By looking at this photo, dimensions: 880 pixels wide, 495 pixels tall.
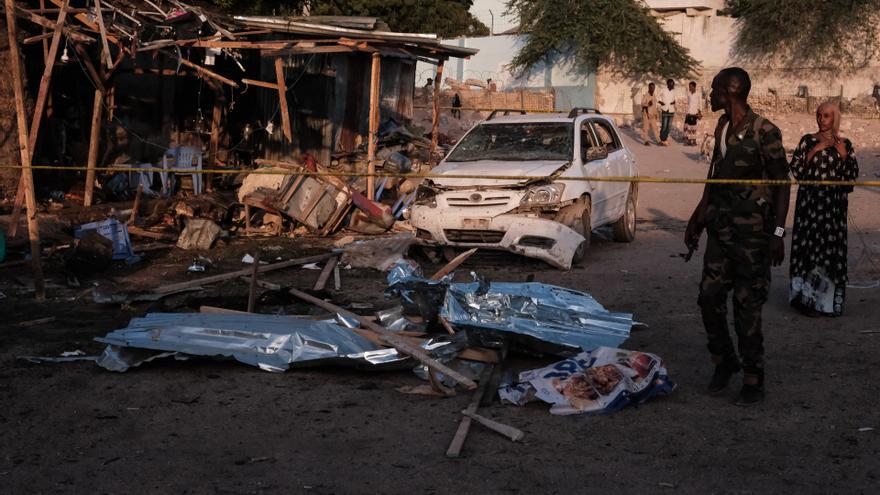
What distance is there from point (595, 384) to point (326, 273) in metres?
4.69

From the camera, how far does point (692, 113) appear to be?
87.1 feet

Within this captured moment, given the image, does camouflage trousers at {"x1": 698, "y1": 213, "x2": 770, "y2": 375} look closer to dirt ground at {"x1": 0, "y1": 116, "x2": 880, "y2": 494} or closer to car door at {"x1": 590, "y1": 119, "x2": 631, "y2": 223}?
dirt ground at {"x1": 0, "y1": 116, "x2": 880, "y2": 494}

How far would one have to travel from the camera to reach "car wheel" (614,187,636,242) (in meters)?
12.6

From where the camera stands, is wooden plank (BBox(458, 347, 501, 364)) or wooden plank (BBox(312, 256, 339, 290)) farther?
wooden plank (BBox(312, 256, 339, 290))

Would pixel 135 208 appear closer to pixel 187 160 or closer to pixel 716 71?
pixel 187 160

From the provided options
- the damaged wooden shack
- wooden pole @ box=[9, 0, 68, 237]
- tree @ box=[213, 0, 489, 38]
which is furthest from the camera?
tree @ box=[213, 0, 489, 38]

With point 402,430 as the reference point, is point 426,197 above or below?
above

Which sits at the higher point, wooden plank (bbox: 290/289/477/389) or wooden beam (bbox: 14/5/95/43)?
wooden beam (bbox: 14/5/95/43)

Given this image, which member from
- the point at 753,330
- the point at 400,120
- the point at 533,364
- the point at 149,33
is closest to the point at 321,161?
the point at 400,120

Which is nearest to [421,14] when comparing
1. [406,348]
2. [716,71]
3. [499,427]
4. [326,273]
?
[716,71]

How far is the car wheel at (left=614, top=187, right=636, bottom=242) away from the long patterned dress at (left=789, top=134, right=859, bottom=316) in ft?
14.5

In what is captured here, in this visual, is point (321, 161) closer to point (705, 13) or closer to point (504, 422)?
point (504, 422)

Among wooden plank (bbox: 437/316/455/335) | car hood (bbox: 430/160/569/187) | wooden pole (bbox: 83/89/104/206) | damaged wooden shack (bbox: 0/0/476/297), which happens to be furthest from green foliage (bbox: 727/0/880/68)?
wooden plank (bbox: 437/316/455/335)

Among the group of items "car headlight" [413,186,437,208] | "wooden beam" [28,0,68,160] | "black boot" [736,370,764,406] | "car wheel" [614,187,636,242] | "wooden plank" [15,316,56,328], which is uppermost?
"wooden beam" [28,0,68,160]
